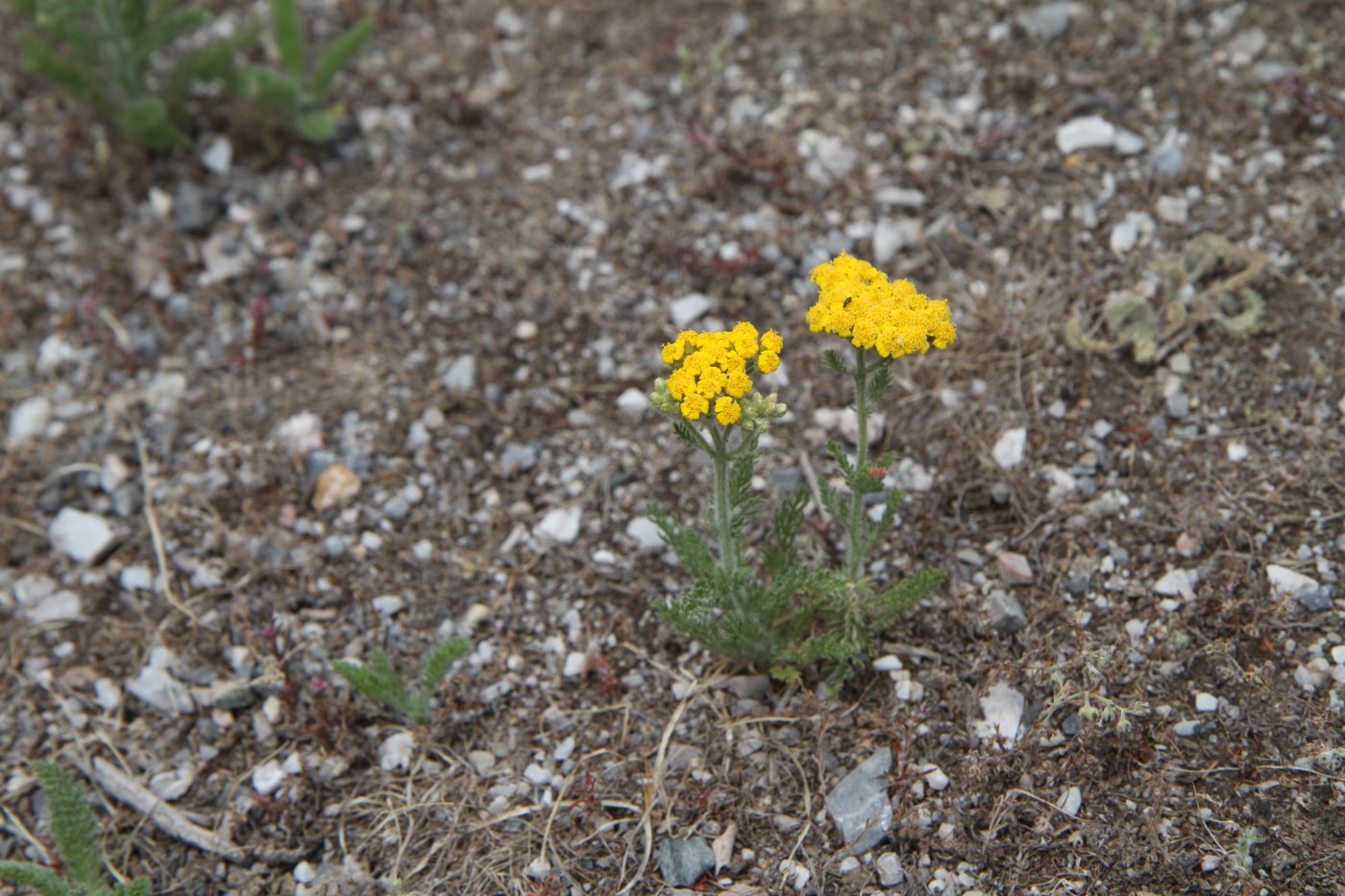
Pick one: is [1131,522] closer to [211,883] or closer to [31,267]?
[211,883]

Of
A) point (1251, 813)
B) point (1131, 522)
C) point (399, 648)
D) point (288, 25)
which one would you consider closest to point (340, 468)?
point (399, 648)

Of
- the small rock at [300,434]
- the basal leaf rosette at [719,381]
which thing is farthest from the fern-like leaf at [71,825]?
the basal leaf rosette at [719,381]

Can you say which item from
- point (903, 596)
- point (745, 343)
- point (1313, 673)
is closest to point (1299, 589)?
point (1313, 673)

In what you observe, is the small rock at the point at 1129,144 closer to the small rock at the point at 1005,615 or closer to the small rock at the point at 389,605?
the small rock at the point at 1005,615

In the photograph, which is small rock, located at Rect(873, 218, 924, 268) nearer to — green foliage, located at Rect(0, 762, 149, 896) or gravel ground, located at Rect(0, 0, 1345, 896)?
gravel ground, located at Rect(0, 0, 1345, 896)

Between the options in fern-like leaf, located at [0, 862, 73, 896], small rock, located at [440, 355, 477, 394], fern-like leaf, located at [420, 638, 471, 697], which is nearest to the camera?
fern-like leaf, located at [0, 862, 73, 896]

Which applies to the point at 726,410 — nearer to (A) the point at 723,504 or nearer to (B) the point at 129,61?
(A) the point at 723,504

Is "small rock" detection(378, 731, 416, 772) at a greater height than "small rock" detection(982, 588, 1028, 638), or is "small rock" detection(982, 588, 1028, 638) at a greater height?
"small rock" detection(982, 588, 1028, 638)

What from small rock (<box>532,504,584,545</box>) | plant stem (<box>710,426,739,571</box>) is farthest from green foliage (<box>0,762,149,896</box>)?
plant stem (<box>710,426,739,571</box>)
